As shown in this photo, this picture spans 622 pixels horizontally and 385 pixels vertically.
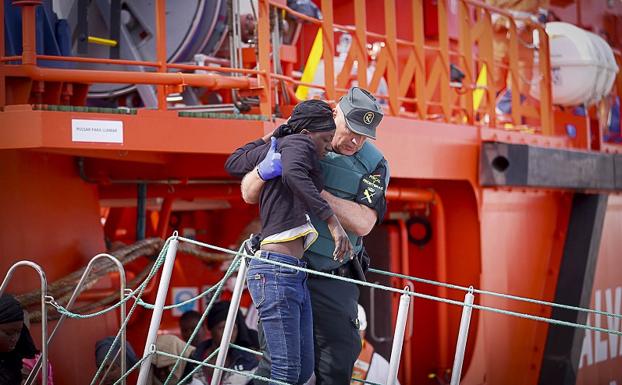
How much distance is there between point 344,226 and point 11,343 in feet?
5.69

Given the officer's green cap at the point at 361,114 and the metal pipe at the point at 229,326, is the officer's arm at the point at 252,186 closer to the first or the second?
the metal pipe at the point at 229,326

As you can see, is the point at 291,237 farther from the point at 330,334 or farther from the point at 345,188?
the point at 330,334

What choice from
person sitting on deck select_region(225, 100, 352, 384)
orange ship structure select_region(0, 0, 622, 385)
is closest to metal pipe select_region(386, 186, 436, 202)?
orange ship structure select_region(0, 0, 622, 385)

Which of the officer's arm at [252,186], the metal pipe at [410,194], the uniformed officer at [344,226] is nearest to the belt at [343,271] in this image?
the uniformed officer at [344,226]

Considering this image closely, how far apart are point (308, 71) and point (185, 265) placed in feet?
6.35

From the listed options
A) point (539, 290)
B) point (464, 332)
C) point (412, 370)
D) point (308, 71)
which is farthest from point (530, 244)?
point (464, 332)

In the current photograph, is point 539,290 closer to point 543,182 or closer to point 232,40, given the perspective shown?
point 543,182

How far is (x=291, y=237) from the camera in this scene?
4359 mm

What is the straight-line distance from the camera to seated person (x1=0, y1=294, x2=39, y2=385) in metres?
4.98

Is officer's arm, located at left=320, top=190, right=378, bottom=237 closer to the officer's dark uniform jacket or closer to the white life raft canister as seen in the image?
the officer's dark uniform jacket

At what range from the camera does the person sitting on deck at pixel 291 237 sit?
4.24 meters

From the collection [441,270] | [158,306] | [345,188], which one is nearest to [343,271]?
[345,188]

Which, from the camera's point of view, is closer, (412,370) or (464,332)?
(464,332)

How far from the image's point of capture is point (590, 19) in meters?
11.6
